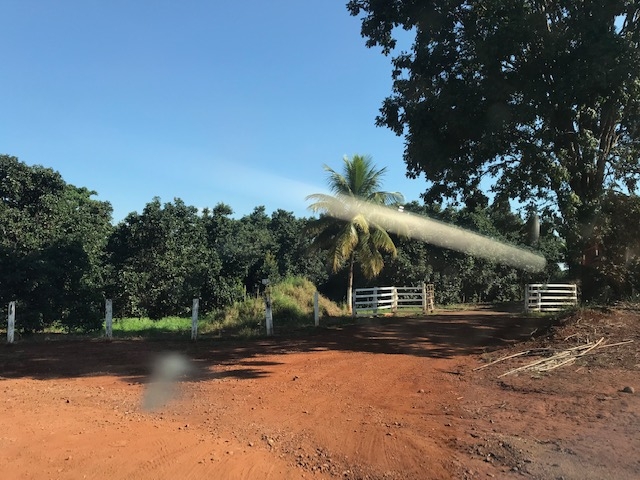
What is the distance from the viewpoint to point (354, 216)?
75.0ft

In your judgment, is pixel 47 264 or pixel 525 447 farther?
pixel 47 264

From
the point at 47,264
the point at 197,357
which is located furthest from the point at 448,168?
the point at 47,264

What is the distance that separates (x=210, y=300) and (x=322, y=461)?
1937cm

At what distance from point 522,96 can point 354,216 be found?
12856 mm

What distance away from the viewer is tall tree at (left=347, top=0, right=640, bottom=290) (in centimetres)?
980

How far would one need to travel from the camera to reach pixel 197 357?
10.5 m

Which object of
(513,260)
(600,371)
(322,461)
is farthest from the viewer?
(513,260)

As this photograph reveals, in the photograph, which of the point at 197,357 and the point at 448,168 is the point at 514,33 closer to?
the point at 448,168

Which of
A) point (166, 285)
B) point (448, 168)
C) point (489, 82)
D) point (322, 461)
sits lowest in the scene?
point (322, 461)

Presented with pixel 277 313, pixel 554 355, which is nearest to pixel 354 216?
pixel 277 313

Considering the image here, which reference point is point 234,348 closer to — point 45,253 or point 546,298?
point 45,253

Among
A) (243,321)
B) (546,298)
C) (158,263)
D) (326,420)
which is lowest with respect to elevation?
(326,420)

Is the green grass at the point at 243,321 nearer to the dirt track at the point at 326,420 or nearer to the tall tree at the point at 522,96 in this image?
the dirt track at the point at 326,420

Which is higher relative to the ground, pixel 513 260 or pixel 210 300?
pixel 513 260
